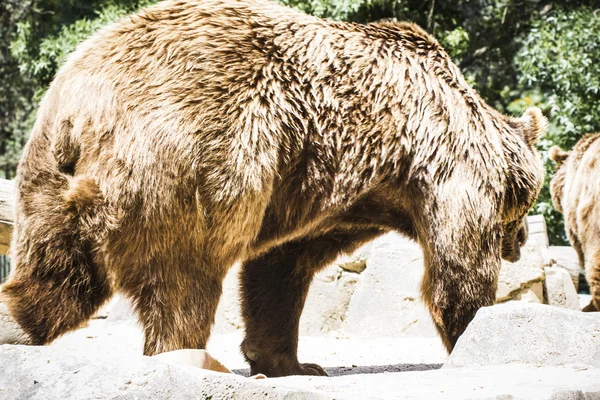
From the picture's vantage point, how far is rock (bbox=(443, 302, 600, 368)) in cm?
386

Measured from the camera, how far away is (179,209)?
4.00m

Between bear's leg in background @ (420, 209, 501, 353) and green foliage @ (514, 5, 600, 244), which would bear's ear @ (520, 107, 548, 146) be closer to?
bear's leg in background @ (420, 209, 501, 353)

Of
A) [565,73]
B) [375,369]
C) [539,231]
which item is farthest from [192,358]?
[565,73]

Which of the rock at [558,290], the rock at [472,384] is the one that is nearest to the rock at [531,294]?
the rock at [558,290]

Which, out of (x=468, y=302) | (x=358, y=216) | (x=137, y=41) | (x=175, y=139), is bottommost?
(x=468, y=302)

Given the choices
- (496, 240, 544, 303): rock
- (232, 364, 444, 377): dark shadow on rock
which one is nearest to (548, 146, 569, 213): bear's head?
(496, 240, 544, 303): rock

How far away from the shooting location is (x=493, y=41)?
707 inches

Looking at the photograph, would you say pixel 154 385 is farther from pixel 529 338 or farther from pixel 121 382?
pixel 529 338

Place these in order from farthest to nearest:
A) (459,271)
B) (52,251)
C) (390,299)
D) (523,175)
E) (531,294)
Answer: (531,294) → (390,299) → (523,175) → (459,271) → (52,251)

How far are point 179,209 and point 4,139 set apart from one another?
17.6 metres

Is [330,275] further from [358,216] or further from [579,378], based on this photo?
[579,378]

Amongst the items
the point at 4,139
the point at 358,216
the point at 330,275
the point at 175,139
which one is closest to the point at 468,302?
the point at 358,216

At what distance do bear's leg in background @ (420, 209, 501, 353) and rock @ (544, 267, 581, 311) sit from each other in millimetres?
4718

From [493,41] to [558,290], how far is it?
9559 millimetres
